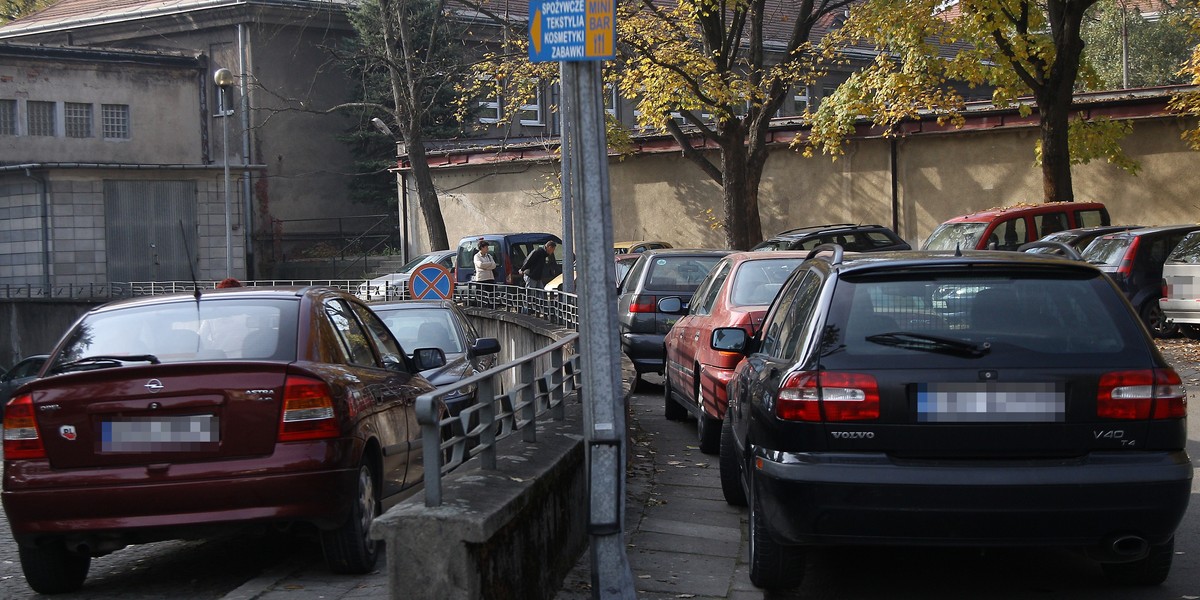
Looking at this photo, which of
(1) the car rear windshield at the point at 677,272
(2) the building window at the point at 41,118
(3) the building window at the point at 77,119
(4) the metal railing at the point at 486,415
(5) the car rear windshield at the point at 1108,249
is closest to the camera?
(4) the metal railing at the point at 486,415

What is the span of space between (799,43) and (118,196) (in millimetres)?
23534

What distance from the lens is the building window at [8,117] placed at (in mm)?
42625

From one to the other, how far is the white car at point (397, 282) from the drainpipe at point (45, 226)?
42.6ft

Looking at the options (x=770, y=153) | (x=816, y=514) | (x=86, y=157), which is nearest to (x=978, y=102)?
(x=770, y=153)

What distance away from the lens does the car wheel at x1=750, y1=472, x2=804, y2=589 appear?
227 inches

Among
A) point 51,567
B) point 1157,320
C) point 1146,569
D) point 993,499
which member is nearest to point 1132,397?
point 993,499

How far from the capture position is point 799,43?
26.4 m

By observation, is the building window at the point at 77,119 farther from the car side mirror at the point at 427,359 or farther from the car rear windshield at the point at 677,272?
the car side mirror at the point at 427,359

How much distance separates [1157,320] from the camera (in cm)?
1831

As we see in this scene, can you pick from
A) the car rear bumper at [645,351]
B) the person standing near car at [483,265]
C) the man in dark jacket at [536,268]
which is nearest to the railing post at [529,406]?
the car rear bumper at [645,351]

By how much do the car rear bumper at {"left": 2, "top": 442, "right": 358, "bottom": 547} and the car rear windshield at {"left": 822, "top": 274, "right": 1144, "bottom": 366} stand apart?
8.28 ft

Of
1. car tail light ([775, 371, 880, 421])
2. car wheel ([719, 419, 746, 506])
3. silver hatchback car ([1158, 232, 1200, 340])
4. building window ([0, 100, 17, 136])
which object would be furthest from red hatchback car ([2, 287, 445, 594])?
building window ([0, 100, 17, 136])

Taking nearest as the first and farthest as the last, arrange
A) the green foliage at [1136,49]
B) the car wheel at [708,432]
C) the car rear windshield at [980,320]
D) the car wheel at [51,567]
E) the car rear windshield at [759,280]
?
1. the car rear windshield at [980,320]
2. the car wheel at [51,567]
3. the car wheel at [708,432]
4. the car rear windshield at [759,280]
5. the green foliage at [1136,49]

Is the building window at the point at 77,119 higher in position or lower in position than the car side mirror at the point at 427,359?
higher
